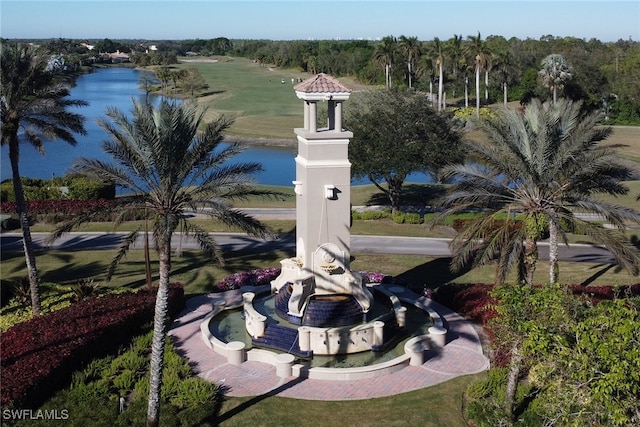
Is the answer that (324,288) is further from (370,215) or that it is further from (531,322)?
(370,215)

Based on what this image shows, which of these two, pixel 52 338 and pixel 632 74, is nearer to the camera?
pixel 52 338

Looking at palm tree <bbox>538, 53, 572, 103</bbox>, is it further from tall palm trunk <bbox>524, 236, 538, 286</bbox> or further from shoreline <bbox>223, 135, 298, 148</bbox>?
tall palm trunk <bbox>524, 236, 538, 286</bbox>

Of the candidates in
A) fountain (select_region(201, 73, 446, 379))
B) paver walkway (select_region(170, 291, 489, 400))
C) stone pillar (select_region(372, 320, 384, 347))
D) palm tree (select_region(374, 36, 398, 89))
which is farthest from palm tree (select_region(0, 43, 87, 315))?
palm tree (select_region(374, 36, 398, 89))

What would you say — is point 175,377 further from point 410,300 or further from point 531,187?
point 531,187

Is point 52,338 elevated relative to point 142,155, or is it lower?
lower

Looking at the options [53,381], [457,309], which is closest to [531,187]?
[457,309]

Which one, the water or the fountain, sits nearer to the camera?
the water

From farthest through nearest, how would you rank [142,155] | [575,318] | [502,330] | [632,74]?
[632,74] → [142,155] → [502,330] → [575,318]
